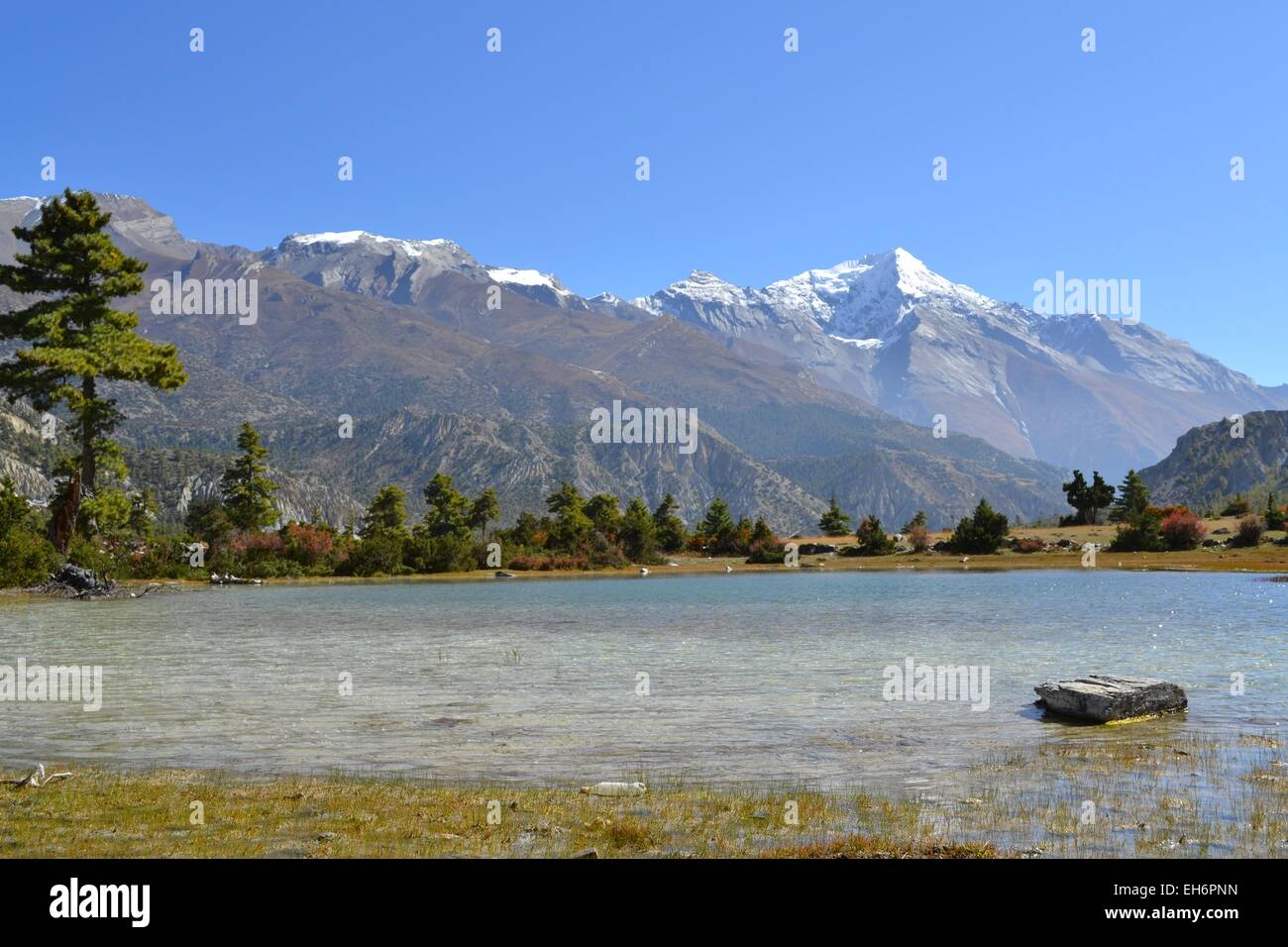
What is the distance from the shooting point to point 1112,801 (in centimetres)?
1219

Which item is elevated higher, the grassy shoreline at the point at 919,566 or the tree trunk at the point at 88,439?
the tree trunk at the point at 88,439

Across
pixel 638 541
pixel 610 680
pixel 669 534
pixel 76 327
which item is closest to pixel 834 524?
pixel 669 534

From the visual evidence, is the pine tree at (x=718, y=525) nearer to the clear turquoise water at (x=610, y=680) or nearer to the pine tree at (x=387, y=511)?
the pine tree at (x=387, y=511)

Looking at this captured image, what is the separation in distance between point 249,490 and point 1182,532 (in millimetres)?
96754

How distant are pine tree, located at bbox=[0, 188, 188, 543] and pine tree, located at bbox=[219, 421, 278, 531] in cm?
4151

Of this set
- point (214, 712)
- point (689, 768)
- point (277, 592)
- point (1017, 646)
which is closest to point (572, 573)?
point (277, 592)

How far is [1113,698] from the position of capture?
18.7 metres

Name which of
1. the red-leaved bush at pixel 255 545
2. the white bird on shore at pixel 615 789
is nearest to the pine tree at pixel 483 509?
the red-leaved bush at pixel 255 545

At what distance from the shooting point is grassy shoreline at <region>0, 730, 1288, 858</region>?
10016mm

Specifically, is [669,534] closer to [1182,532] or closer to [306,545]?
[306,545]

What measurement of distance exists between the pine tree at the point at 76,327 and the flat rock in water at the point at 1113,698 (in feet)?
178

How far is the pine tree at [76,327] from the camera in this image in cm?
5531

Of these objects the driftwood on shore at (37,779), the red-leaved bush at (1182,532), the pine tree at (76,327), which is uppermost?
the pine tree at (76,327)

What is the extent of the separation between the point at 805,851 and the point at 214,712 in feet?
49.7
